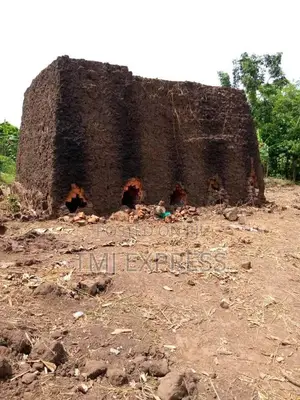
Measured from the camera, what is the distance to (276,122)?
56.0ft

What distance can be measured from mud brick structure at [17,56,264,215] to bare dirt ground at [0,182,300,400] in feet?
3.76

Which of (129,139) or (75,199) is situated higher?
(129,139)

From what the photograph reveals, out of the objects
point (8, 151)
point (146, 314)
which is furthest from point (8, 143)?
point (146, 314)

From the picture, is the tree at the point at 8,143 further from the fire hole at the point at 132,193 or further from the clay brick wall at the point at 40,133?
the fire hole at the point at 132,193

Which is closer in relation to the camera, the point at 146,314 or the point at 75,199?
the point at 146,314

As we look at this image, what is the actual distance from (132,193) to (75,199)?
115 cm

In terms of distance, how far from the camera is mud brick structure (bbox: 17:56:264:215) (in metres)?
6.57

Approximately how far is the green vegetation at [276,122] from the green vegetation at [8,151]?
Result: 9906 mm

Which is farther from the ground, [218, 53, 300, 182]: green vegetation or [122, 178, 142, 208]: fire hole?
[218, 53, 300, 182]: green vegetation

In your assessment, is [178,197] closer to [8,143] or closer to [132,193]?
[132,193]

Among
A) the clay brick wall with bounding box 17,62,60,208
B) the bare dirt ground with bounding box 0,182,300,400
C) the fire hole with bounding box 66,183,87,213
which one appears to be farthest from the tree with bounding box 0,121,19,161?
the bare dirt ground with bounding box 0,182,300,400

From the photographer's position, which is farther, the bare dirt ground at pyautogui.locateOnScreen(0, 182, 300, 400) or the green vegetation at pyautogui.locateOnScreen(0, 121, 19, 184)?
the green vegetation at pyautogui.locateOnScreen(0, 121, 19, 184)

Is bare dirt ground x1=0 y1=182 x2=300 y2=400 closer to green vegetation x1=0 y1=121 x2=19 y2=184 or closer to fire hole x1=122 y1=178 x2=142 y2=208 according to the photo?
fire hole x1=122 y1=178 x2=142 y2=208

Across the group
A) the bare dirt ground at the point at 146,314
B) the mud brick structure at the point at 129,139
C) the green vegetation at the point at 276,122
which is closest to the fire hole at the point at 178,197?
the mud brick structure at the point at 129,139
